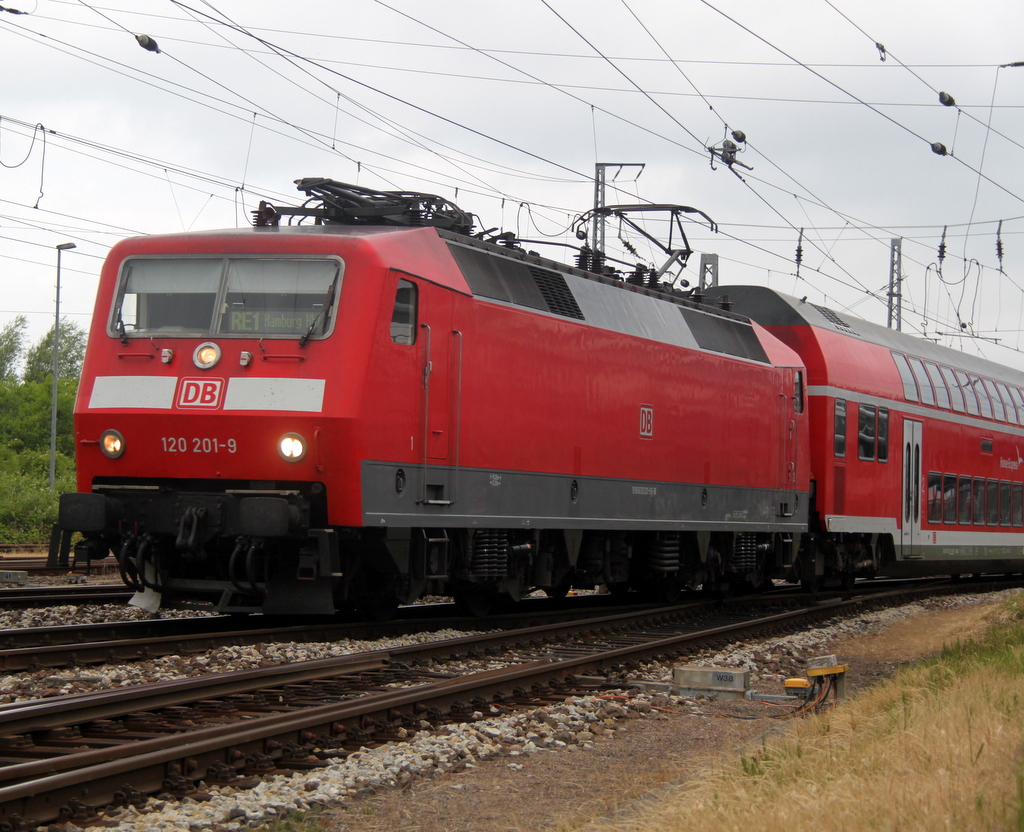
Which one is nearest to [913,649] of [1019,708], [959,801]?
[1019,708]

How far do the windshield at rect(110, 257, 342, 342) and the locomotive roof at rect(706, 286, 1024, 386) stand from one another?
32.8 feet

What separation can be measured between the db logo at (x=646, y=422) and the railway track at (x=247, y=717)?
3.75 metres

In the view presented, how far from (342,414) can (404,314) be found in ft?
4.19

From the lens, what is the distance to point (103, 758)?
5.67 meters

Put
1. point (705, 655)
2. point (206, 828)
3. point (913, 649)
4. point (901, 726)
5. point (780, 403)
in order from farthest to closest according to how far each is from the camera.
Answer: point (780, 403)
point (913, 649)
point (705, 655)
point (901, 726)
point (206, 828)

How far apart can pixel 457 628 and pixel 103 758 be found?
22.4ft

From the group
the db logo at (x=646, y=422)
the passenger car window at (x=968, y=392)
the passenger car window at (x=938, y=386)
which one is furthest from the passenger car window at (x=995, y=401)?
the db logo at (x=646, y=422)

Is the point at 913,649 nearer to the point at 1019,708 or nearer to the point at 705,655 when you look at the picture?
the point at 705,655

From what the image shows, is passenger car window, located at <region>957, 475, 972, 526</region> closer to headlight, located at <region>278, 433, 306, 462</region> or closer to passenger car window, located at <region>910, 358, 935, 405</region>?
passenger car window, located at <region>910, 358, 935, 405</region>

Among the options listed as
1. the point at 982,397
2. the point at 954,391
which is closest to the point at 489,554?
the point at 954,391

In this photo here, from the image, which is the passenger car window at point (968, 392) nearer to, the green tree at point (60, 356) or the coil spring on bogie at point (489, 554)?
the coil spring on bogie at point (489, 554)

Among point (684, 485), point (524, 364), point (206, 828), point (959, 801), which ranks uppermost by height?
point (524, 364)

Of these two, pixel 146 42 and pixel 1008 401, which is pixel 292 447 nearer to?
pixel 146 42

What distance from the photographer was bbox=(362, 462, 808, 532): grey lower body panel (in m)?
10.5
